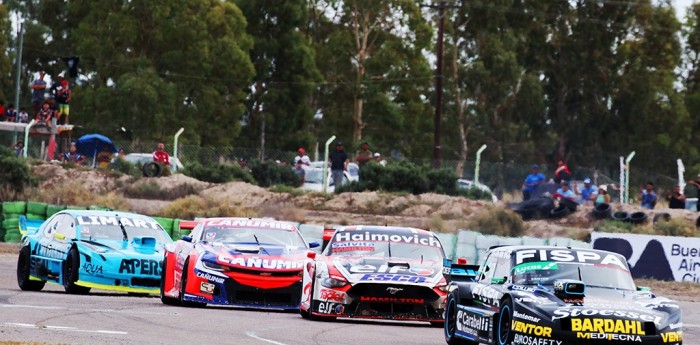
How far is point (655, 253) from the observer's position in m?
29.9

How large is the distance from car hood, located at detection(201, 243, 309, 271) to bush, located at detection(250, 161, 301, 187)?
23359 mm

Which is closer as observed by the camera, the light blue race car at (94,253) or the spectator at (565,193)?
the light blue race car at (94,253)

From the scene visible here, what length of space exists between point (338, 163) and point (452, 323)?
25.1m

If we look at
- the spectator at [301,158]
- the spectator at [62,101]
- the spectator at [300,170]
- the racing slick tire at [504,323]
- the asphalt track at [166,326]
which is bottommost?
the asphalt track at [166,326]

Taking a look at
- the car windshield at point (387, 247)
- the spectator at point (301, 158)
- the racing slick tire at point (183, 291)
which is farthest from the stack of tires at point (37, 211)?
the car windshield at point (387, 247)

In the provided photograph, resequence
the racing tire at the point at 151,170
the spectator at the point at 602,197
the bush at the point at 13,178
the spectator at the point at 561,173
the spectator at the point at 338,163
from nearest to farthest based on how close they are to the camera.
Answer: the spectator at the point at 602,197
the bush at the point at 13,178
the spectator at the point at 338,163
the spectator at the point at 561,173
the racing tire at the point at 151,170

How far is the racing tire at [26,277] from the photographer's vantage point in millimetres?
21547

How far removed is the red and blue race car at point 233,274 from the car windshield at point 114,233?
71.9 inches

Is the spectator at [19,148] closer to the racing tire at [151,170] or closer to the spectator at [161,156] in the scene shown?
the racing tire at [151,170]

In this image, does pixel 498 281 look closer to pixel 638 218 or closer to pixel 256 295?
pixel 256 295

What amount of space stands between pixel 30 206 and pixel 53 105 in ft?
34.4

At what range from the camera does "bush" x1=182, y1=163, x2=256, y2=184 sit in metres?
42.6

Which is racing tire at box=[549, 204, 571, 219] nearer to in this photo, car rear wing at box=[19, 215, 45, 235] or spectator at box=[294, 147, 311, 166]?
spectator at box=[294, 147, 311, 166]

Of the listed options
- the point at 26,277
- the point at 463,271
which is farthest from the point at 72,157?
the point at 463,271
